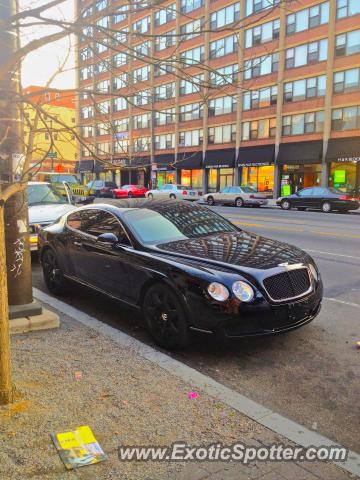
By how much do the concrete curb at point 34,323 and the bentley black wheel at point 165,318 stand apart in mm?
1086

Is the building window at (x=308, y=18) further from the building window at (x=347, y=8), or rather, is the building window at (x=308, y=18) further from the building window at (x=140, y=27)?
the building window at (x=140, y=27)

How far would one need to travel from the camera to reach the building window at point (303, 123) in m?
34.9

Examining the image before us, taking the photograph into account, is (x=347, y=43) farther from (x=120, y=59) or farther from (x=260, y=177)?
(x=120, y=59)

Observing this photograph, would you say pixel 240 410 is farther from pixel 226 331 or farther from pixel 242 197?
pixel 242 197

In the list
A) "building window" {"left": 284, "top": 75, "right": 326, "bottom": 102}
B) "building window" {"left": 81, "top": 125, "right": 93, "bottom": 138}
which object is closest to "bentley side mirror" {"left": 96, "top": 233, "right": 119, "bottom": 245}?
"building window" {"left": 81, "top": 125, "right": 93, "bottom": 138}

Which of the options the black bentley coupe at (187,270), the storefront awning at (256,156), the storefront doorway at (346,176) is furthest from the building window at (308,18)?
the black bentley coupe at (187,270)

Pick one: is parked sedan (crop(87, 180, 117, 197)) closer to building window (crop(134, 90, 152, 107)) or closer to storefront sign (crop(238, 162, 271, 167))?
storefront sign (crop(238, 162, 271, 167))

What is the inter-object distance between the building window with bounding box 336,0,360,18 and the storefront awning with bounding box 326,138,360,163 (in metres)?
9.02

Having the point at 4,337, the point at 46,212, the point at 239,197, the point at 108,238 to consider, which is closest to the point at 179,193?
the point at 239,197

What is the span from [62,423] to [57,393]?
0.47 metres

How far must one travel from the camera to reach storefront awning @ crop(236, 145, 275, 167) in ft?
126

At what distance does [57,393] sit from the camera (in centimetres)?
359

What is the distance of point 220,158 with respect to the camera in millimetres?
43125

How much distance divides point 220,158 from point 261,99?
6.80m
